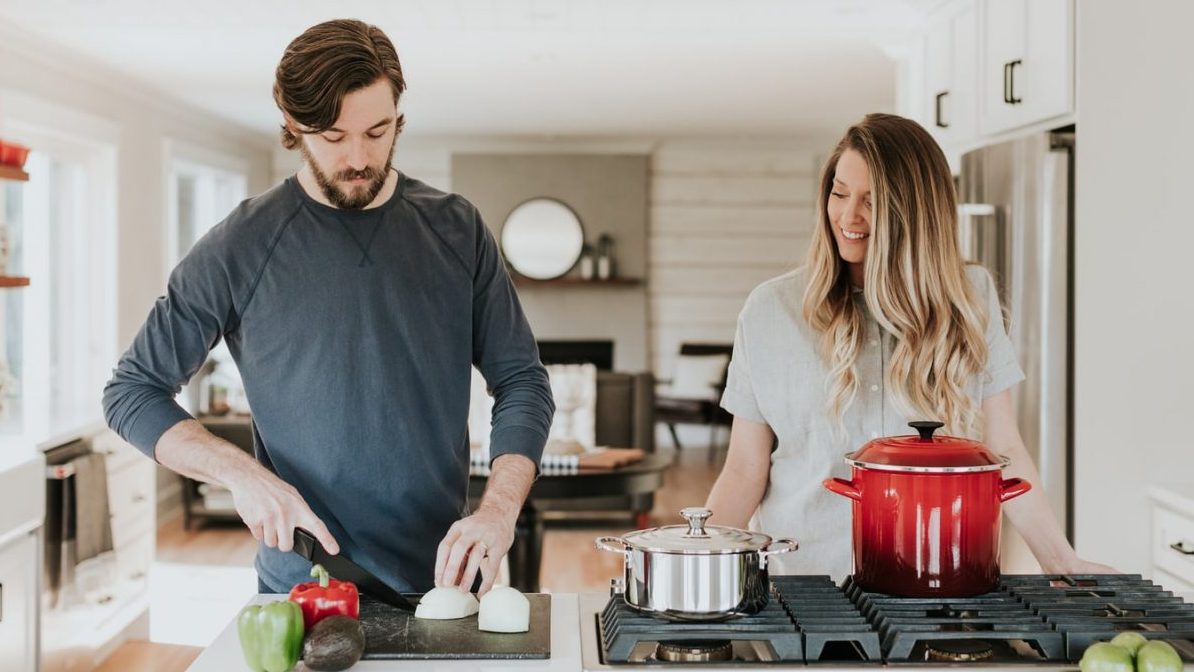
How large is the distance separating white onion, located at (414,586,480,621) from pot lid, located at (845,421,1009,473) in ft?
1.66

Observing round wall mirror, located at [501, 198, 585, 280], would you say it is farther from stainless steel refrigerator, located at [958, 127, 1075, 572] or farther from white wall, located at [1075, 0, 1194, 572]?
white wall, located at [1075, 0, 1194, 572]

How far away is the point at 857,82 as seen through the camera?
6543 mm

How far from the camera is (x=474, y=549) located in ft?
5.15

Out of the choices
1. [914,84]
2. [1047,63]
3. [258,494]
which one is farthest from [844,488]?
[914,84]

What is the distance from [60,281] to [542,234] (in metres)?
4.63

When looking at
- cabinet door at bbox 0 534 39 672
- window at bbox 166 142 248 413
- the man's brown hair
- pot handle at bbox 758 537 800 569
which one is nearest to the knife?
pot handle at bbox 758 537 800 569

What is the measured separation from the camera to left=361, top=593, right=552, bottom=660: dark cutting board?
1.32 meters

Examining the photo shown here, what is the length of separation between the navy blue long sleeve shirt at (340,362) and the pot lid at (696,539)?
48 centimetres

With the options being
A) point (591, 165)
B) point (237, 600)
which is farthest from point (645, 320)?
point (237, 600)

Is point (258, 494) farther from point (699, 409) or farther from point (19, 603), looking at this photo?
point (699, 409)

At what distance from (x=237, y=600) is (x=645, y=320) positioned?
208 inches

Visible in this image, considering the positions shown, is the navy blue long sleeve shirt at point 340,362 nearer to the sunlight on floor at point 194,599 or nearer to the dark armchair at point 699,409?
the sunlight on floor at point 194,599

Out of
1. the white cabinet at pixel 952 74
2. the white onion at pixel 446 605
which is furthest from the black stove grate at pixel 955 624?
the white cabinet at pixel 952 74

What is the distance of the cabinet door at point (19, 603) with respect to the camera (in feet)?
10.5
